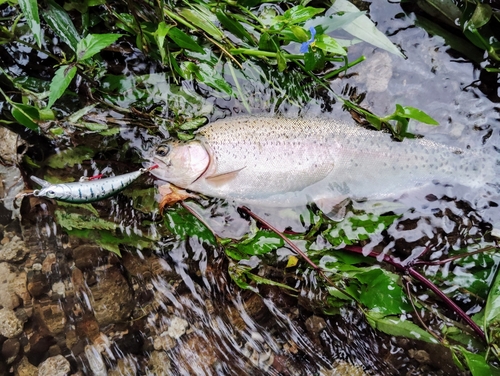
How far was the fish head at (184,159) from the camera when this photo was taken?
7.93 feet

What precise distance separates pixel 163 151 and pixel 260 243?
75 centimetres

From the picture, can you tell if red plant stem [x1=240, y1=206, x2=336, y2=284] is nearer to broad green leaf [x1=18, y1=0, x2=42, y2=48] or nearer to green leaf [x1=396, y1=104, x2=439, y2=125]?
green leaf [x1=396, y1=104, x2=439, y2=125]

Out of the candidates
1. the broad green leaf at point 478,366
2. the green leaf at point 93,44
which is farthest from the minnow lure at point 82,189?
the broad green leaf at point 478,366

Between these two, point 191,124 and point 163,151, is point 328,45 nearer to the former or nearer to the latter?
point 191,124

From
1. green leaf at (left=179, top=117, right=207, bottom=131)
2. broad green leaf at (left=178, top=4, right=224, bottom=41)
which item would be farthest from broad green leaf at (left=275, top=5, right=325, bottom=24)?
green leaf at (left=179, top=117, right=207, bottom=131)

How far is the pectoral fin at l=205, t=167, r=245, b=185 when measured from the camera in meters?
2.45

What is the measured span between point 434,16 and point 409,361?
205 cm

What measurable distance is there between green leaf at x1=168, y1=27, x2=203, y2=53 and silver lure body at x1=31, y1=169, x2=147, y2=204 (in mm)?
723

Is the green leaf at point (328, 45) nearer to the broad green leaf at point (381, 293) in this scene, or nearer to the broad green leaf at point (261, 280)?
the broad green leaf at point (381, 293)

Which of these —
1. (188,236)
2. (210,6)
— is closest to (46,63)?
(210,6)

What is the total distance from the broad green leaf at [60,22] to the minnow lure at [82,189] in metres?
0.70

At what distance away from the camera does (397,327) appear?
2301 mm

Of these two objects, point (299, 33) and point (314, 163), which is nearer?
point (299, 33)

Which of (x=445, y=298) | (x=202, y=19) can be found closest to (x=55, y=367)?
(x=202, y=19)
